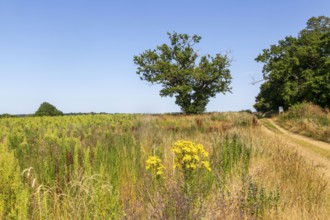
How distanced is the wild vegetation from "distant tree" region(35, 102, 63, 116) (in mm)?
19740

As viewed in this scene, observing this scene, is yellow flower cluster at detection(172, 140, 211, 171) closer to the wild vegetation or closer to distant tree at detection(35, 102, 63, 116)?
the wild vegetation

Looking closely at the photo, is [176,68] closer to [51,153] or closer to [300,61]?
[300,61]

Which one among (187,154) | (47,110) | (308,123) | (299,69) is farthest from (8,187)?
(299,69)

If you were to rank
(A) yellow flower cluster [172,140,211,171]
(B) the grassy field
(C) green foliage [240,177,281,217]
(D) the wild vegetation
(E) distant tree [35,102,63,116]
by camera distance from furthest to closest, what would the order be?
(E) distant tree [35,102,63,116] → (D) the wild vegetation → (C) green foliage [240,177,281,217] → (A) yellow flower cluster [172,140,211,171] → (B) the grassy field

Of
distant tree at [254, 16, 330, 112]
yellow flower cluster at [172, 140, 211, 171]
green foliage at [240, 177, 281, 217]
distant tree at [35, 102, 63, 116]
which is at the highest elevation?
distant tree at [254, 16, 330, 112]

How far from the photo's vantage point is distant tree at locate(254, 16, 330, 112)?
111ft

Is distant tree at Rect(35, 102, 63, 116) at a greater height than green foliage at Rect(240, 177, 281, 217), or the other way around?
distant tree at Rect(35, 102, 63, 116)

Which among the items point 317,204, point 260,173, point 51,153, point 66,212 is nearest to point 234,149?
point 260,173

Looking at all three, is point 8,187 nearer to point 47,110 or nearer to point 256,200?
point 256,200

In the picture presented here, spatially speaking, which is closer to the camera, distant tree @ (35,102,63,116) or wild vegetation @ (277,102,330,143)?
wild vegetation @ (277,102,330,143)

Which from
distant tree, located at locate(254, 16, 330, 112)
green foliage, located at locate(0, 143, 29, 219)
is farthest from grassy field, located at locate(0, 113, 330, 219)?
distant tree, located at locate(254, 16, 330, 112)

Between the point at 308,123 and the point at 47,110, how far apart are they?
22475 millimetres

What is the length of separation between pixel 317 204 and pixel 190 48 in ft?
109

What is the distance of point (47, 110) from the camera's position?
32.6 m
